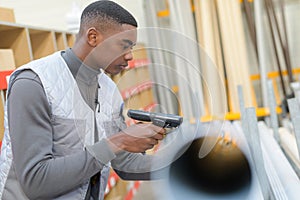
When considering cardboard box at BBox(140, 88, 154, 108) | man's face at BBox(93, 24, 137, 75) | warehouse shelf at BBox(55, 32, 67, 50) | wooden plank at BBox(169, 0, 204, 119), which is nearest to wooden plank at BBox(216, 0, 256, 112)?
warehouse shelf at BBox(55, 32, 67, 50)

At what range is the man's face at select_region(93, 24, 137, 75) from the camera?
0.79m

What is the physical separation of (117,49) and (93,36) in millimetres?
113

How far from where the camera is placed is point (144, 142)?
2.61 feet

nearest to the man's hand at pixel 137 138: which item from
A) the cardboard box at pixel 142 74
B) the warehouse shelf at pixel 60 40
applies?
the cardboard box at pixel 142 74

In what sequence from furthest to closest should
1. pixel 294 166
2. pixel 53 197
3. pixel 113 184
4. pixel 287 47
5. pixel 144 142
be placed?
pixel 287 47, pixel 294 166, pixel 113 184, pixel 53 197, pixel 144 142

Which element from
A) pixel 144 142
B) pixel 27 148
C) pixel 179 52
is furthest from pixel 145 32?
pixel 27 148

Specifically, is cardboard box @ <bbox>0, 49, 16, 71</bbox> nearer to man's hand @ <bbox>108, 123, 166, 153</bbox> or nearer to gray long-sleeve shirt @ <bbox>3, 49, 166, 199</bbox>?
gray long-sleeve shirt @ <bbox>3, 49, 166, 199</bbox>

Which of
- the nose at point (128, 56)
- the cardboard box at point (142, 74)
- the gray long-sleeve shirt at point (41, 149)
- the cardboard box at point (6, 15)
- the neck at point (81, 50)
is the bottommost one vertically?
the gray long-sleeve shirt at point (41, 149)

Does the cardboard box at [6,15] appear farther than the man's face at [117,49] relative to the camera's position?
Yes

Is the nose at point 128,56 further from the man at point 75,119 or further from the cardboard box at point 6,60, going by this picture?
the cardboard box at point 6,60

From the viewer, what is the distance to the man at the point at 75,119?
82cm

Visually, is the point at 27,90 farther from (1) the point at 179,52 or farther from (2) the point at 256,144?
(2) the point at 256,144

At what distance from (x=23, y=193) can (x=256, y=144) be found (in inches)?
30.8

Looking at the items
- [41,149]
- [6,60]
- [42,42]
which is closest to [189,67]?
[41,149]
